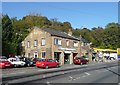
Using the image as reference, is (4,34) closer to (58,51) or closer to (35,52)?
(35,52)

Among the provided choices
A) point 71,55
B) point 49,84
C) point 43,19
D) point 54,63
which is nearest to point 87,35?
point 43,19

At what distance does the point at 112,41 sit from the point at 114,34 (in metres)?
3.82

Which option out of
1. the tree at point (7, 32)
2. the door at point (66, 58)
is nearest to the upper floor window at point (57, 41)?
the door at point (66, 58)

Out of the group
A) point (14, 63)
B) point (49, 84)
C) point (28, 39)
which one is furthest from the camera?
point (28, 39)

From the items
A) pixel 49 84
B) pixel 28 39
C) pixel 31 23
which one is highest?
pixel 31 23

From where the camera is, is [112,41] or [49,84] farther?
[112,41]

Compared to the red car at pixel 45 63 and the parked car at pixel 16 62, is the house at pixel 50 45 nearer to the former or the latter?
the red car at pixel 45 63

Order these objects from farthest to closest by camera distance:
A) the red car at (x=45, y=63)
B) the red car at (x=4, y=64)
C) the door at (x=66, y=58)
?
the door at (x=66, y=58) → the red car at (x=45, y=63) → the red car at (x=4, y=64)

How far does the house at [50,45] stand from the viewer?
56.2 m

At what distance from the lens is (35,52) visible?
59594mm

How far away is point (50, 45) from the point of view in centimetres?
5588

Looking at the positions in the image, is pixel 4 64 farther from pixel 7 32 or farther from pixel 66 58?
pixel 7 32

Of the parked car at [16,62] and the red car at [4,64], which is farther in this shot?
the parked car at [16,62]

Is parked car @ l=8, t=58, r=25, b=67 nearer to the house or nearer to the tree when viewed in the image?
the house
